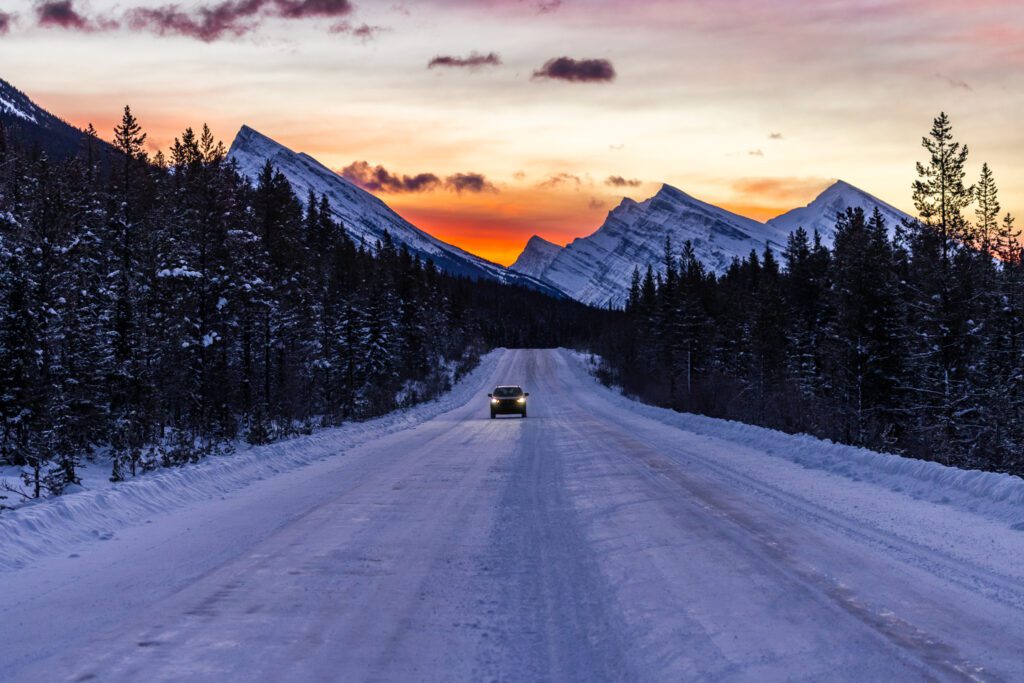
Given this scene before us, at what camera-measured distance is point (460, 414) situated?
3869 cm

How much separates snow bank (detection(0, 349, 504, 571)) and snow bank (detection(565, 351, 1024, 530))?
431 inches

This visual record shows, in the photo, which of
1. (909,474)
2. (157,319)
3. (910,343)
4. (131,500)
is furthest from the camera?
(910,343)

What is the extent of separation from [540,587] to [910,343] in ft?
114

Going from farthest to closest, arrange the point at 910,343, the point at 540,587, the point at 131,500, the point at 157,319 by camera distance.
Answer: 1. the point at 910,343
2. the point at 157,319
3. the point at 131,500
4. the point at 540,587

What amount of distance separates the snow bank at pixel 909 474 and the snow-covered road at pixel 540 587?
0.36 feet

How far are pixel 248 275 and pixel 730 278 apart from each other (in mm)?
70035

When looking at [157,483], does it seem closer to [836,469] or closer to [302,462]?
[302,462]

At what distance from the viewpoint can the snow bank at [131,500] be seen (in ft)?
25.9

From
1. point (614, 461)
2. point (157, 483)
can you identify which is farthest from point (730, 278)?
point (157, 483)

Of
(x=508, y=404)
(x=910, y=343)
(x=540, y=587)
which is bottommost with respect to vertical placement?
(x=508, y=404)

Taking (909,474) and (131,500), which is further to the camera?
(909,474)

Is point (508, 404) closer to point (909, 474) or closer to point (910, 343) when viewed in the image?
point (910, 343)

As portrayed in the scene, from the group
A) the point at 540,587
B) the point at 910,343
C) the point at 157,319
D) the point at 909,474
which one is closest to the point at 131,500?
the point at 540,587

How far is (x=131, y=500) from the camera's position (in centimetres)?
1023
